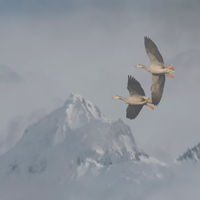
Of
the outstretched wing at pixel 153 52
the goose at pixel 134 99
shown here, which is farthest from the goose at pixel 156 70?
the goose at pixel 134 99

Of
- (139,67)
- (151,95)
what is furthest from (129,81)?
(139,67)

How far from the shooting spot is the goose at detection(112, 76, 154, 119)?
29.1 m

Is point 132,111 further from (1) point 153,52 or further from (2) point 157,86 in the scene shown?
(1) point 153,52

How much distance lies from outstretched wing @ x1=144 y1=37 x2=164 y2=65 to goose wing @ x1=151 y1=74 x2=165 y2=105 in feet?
5.73

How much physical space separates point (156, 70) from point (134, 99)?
4.37m

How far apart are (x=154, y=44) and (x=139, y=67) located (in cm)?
388

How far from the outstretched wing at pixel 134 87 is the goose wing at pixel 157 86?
6.68 ft

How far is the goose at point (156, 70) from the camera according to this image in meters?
30.9

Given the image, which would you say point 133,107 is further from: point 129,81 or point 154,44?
point 154,44

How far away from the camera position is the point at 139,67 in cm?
3412

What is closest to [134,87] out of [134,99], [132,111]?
[134,99]

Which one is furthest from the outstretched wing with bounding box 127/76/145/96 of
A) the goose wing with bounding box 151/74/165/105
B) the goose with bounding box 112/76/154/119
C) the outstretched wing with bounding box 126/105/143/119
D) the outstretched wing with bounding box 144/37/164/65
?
the outstretched wing with bounding box 144/37/164/65

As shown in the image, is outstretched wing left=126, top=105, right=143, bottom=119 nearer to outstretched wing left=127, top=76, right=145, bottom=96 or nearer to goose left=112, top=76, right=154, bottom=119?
goose left=112, top=76, right=154, bottom=119

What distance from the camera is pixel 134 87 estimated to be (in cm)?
2942
